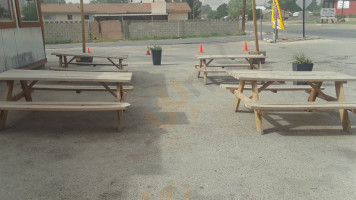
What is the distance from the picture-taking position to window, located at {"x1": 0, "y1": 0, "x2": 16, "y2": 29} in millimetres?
7616

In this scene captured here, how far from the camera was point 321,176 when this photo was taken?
11.7 ft

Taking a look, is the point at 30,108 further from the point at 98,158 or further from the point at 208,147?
the point at 208,147

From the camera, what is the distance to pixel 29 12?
9.47 meters

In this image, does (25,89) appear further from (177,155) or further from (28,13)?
(28,13)

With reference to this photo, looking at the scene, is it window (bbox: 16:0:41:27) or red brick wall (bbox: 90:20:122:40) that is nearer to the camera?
window (bbox: 16:0:41:27)

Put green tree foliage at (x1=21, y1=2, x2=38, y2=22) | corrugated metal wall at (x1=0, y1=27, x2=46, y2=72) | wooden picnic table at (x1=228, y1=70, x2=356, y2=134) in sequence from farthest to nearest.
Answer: green tree foliage at (x1=21, y1=2, x2=38, y2=22) → corrugated metal wall at (x1=0, y1=27, x2=46, y2=72) → wooden picnic table at (x1=228, y1=70, x2=356, y2=134)

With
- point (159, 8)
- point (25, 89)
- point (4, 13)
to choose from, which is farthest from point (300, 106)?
point (159, 8)

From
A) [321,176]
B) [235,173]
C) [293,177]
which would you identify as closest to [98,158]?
[235,173]

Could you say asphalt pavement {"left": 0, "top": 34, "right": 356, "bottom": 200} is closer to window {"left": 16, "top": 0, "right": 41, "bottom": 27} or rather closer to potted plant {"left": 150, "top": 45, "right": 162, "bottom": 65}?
window {"left": 16, "top": 0, "right": 41, "bottom": 27}

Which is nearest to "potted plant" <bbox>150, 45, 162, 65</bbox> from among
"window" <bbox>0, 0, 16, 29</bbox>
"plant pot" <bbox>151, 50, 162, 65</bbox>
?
"plant pot" <bbox>151, 50, 162, 65</bbox>

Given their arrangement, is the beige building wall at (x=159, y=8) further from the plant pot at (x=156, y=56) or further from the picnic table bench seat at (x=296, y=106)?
the picnic table bench seat at (x=296, y=106)

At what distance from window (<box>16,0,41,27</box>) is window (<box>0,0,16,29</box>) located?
1.25ft

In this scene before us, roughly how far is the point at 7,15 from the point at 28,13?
4.86 feet

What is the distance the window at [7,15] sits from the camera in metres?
7.62
